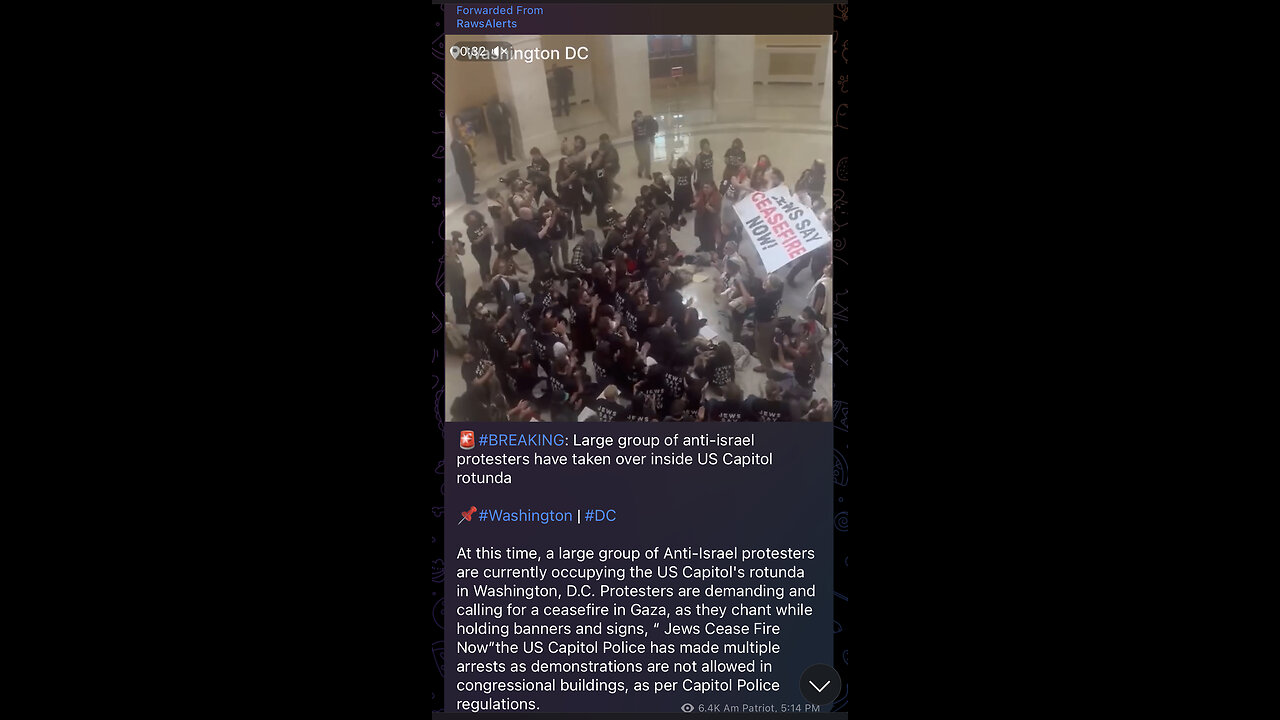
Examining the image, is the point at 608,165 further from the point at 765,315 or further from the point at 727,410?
the point at 727,410

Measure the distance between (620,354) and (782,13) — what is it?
5.54 ft

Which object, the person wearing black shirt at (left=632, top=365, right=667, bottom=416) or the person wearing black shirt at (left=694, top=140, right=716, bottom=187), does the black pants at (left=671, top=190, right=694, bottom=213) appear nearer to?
the person wearing black shirt at (left=694, top=140, right=716, bottom=187)

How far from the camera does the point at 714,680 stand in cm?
301

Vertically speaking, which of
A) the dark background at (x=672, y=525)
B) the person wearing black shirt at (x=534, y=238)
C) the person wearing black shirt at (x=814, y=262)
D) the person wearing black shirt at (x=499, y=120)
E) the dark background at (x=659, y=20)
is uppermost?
the dark background at (x=659, y=20)

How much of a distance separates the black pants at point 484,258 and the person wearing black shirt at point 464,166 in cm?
22

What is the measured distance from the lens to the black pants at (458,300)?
3064 mm

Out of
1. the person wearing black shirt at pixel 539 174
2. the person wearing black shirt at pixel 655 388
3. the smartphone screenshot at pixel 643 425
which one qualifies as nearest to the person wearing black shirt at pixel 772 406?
the smartphone screenshot at pixel 643 425

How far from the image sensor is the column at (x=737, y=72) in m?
3.05

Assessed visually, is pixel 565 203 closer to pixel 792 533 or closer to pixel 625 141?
pixel 625 141

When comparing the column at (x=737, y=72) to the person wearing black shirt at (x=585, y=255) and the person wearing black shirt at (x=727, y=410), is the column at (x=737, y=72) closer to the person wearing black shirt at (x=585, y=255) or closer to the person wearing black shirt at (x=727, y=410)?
the person wearing black shirt at (x=585, y=255)

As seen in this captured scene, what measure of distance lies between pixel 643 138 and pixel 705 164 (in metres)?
0.31

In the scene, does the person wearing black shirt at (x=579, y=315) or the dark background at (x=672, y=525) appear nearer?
the dark background at (x=672, y=525)
